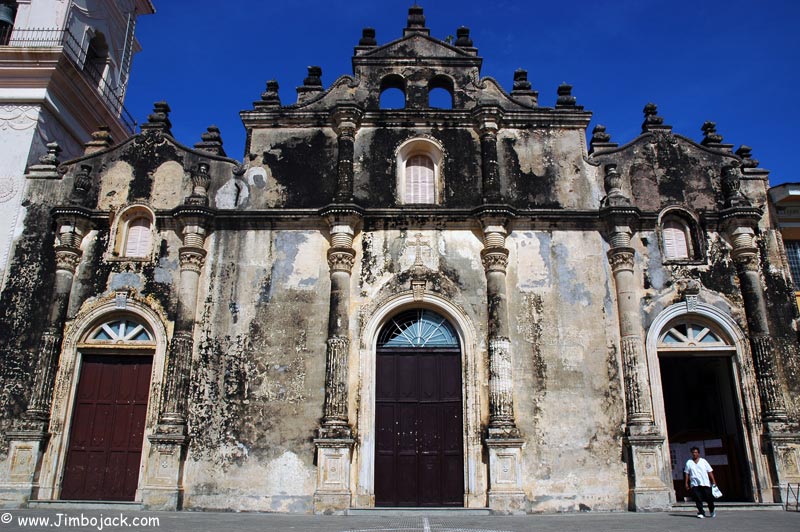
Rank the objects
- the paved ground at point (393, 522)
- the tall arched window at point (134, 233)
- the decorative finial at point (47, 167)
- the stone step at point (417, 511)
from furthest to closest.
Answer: the decorative finial at point (47, 167), the tall arched window at point (134, 233), the stone step at point (417, 511), the paved ground at point (393, 522)

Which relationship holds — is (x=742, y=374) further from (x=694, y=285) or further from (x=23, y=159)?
(x=23, y=159)

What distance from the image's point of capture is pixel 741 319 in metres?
14.8

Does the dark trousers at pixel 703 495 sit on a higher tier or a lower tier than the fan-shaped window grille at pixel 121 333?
lower

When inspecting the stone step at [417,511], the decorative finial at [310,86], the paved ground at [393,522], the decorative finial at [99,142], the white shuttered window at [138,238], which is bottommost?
the paved ground at [393,522]

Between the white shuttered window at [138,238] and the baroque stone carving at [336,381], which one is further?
the white shuttered window at [138,238]

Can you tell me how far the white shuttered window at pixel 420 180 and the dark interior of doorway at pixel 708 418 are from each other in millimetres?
6977

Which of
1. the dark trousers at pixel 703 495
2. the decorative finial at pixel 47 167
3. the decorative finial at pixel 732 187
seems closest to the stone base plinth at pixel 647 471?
the dark trousers at pixel 703 495

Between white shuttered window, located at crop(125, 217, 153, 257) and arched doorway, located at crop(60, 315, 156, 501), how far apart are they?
5.31 feet

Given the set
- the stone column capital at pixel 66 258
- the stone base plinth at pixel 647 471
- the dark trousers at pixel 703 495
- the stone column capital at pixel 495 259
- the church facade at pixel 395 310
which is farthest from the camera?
the stone column capital at pixel 66 258

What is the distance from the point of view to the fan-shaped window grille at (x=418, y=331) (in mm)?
14945

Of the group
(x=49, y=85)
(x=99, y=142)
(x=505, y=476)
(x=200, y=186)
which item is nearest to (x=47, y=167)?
(x=99, y=142)

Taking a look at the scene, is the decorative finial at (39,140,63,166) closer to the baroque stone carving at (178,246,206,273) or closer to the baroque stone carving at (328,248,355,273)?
the baroque stone carving at (178,246,206,273)

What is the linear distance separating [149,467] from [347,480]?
4145 millimetres

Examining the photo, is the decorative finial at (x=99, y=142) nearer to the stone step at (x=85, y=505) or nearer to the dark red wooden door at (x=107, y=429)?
the dark red wooden door at (x=107, y=429)
